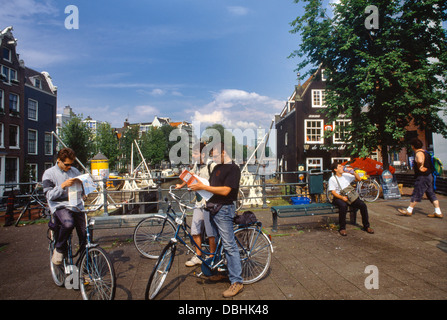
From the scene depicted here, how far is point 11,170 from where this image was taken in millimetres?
25891

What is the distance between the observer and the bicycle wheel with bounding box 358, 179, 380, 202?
10.7 metres

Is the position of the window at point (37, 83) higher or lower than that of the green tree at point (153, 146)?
higher

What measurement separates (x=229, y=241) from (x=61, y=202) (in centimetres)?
231

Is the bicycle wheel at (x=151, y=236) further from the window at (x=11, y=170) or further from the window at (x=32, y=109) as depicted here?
the window at (x=32, y=109)

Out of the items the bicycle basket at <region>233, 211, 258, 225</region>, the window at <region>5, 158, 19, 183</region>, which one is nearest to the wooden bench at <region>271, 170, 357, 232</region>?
the bicycle basket at <region>233, 211, 258, 225</region>

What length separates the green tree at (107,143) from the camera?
35.2m

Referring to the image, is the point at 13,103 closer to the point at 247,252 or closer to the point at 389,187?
the point at 247,252

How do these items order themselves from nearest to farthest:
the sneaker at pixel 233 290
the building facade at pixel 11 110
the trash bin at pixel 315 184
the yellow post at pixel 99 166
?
the sneaker at pixel 233 290
the trash bin at pixel 315 184
the yellow post at pixel 99 166
the building facade at pixel 11 110

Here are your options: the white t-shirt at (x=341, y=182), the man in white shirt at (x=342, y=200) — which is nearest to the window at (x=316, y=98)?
the man in white shirt at (x=342, y=200)

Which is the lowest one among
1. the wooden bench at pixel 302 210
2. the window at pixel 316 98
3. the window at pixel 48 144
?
the wooden bench at pixel 302 210

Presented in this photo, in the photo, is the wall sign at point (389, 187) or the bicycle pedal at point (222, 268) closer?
the bicycle pedal at point (222, 268)

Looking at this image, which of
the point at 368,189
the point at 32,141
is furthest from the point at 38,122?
the point at 368,189
